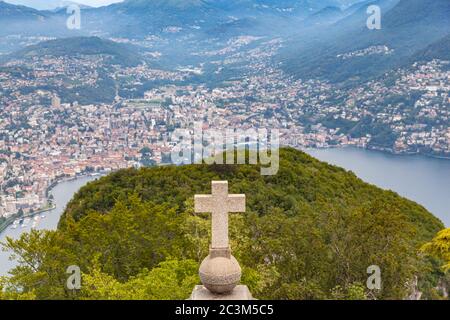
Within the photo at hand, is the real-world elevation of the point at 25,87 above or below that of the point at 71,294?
above

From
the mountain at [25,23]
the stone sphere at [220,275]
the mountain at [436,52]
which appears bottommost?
the stone sphere at [220,275]

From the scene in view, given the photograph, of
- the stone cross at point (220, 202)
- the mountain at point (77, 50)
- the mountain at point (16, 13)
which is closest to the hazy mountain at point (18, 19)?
the mountain at point (16, 13)

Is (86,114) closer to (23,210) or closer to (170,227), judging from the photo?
(23,210)

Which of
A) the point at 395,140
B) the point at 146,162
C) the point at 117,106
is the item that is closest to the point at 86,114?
the point at 117,106

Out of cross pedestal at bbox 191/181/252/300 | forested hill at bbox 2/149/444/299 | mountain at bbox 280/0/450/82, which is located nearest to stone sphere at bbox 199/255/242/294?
cross pedestal at bbox 191/181/252/300

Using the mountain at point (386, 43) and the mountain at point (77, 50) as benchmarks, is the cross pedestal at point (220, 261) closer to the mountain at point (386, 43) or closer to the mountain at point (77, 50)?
the mountain at point (386, 43)

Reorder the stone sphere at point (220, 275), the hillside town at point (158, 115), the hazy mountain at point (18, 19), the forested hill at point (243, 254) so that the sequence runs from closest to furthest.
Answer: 1. the stone sphere at point (220, 275)
2. the forested hill at point (243, 254)
3. the hillside town at point (158, 115)
4. the hazy mountain at point (18, 19)
